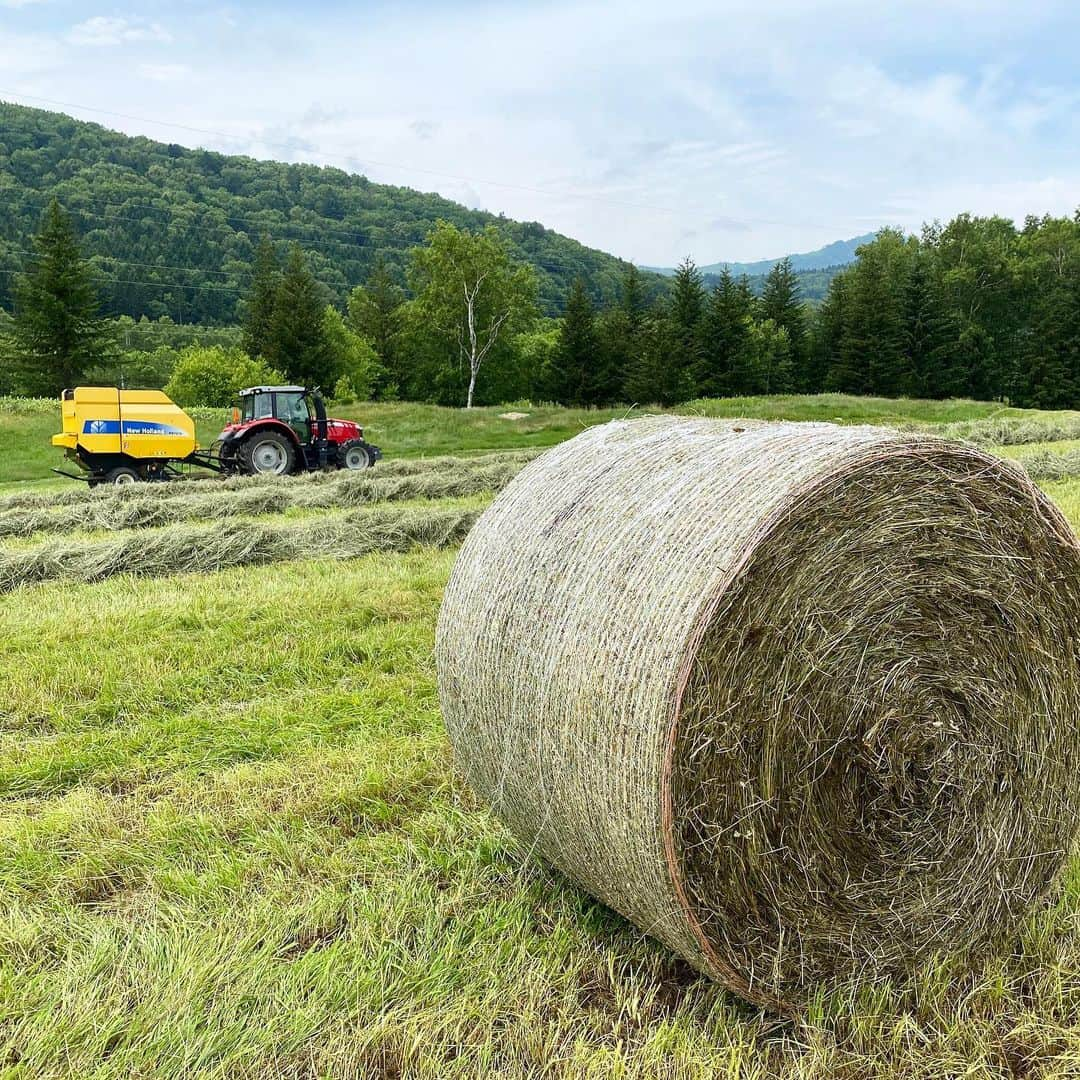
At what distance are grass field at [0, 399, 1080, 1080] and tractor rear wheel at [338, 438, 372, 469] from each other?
12.3 m

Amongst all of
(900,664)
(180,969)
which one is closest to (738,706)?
(900,664)

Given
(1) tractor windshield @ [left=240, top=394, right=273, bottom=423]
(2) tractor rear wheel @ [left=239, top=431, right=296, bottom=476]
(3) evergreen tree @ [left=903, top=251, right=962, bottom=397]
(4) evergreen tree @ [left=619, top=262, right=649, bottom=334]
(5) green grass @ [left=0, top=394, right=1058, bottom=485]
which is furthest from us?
(4) evergreen tree @ [left=619, top=262, right=649, bottom=334]

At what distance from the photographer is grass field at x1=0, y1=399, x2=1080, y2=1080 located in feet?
8.13

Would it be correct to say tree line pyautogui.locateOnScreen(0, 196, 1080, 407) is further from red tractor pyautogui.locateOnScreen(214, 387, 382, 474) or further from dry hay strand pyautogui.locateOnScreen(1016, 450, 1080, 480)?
dry hay strand pyautogui.locateOnScreen(1016, 450, 1080, 480)

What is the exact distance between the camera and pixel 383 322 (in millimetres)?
61125

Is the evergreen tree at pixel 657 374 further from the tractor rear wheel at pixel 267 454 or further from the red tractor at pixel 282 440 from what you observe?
the tractor rear wheel at pixel 267 454

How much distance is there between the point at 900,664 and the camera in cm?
270

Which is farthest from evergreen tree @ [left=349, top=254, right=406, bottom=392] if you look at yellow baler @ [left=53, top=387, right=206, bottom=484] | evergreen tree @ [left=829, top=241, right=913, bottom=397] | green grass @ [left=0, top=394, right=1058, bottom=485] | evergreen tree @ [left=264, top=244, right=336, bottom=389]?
yellow baler @ [left=53, top=387, right=206, bottom=484]

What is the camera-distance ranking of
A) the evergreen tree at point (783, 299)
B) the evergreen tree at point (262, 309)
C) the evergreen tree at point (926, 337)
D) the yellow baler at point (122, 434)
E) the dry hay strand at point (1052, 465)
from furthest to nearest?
the evergreen tree at point (783, 299) < the evergreen tree at point (262, 309) < the evergreen tree at point (926, 337) < the yellow baler at point (122, 434) < the dry hay strand at point (1052, 465)

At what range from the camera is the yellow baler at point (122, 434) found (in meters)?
16.1

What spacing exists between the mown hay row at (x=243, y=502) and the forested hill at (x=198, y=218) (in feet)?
199

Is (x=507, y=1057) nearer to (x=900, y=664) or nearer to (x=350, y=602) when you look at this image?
(x=900, y=664)

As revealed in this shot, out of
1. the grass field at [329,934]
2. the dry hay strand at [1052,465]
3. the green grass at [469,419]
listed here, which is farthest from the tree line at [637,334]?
the grass field at [329,934]

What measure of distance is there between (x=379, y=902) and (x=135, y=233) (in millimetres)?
88375
